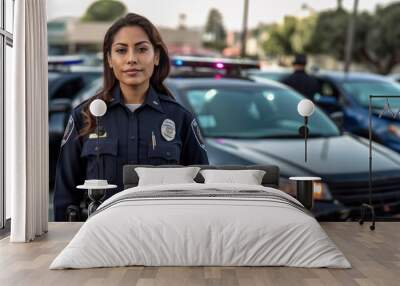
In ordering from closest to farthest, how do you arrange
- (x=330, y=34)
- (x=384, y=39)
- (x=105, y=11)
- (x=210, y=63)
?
(x=210, y=63)
(x=384, y=39)
(x=330, y=34)
(x=105, y=11)

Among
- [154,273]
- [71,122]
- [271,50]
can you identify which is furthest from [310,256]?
[271,50]

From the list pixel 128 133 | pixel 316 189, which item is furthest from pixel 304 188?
pixel 128 133

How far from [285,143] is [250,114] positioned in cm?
43

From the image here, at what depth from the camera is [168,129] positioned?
5.15 m

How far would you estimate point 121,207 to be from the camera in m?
4.16

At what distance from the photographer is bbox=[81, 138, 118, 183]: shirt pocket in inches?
201

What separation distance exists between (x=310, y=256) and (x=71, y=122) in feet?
6.13

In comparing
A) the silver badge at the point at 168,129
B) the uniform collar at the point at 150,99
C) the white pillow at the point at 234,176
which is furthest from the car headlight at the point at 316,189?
the uniform collar at the point at 150,99

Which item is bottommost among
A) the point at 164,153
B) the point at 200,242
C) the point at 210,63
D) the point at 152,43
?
the point at 200,242

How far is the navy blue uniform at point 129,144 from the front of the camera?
16.8ft

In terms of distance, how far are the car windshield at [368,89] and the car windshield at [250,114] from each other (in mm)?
1772

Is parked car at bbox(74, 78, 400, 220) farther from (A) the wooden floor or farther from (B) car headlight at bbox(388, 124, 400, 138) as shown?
(B) car headlight at bbox(388, 124, 400, 138)

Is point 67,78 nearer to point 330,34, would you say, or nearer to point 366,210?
point 366,210

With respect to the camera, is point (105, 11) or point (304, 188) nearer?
point (304, 188)
